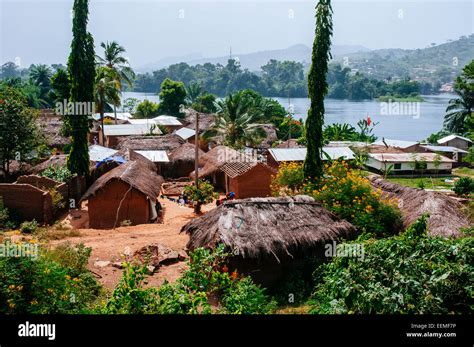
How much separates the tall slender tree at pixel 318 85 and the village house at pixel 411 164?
622 inches

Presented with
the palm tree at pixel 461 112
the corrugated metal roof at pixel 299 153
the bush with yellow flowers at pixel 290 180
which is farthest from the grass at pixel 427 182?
the palm tree at pixel 461 112

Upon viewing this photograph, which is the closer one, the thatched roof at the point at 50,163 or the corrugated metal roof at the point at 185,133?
the thatched roof at the point at 50,163

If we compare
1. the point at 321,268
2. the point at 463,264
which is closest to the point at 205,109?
the point at 321,268

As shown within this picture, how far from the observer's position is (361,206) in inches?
562

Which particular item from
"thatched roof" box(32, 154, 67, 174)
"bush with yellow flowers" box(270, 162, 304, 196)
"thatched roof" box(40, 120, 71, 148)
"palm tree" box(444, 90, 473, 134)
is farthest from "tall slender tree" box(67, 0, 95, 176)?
"palm tree" box(444, 90, 473, 134)

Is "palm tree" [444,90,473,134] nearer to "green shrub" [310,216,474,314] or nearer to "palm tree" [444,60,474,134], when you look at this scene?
"palm tree" [444,60,474,134]

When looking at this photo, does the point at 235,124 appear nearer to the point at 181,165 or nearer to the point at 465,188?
the point at 181,165

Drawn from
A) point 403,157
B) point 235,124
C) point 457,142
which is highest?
point 235,124

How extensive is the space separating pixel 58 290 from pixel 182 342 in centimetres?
552

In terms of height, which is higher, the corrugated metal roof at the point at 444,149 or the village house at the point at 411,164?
the corrugated metal roof at the point at 444,149

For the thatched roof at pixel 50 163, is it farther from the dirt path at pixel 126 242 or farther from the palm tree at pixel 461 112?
the palm tree at pixel 461 112

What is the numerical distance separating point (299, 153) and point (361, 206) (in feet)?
A: 55.2

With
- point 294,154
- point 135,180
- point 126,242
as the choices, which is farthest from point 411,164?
point 126,242

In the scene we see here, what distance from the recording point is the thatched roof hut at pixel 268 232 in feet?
37.4
